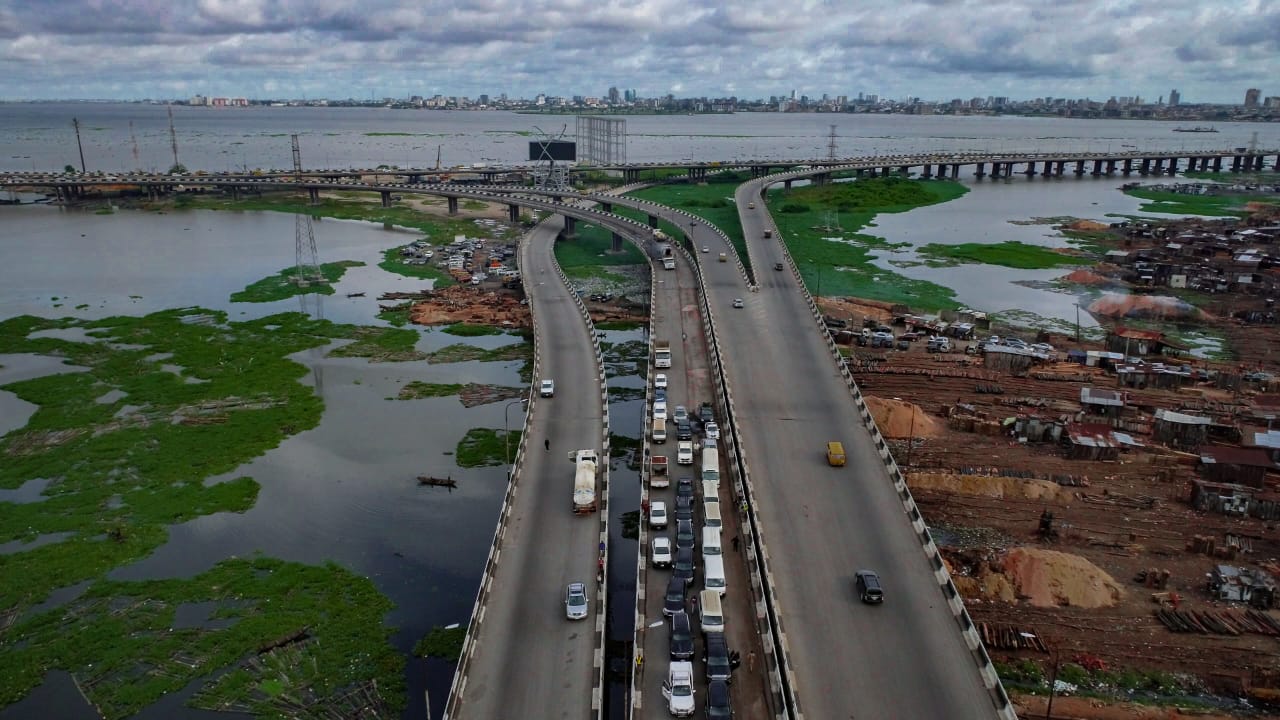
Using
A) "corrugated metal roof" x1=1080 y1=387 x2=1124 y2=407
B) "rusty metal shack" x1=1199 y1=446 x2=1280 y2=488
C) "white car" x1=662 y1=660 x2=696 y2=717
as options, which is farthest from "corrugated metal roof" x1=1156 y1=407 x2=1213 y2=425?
"white car" x1=662 y1=660 x2=696 y2=717

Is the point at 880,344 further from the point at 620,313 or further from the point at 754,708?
the point at 754,708

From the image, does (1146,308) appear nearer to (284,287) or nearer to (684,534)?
(684,534)

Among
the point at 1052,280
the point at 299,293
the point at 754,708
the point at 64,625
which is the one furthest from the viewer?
the point at 1052,280

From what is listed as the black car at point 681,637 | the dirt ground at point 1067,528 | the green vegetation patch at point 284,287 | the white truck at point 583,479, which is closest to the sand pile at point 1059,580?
the dirt ground at point 1067,528

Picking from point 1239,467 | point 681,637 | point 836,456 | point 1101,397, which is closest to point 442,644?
point 681,637

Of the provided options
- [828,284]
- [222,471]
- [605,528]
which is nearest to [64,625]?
[222,471]

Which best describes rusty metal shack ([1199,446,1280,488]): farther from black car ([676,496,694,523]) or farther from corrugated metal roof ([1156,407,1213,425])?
black car ([676,496,694,523])
